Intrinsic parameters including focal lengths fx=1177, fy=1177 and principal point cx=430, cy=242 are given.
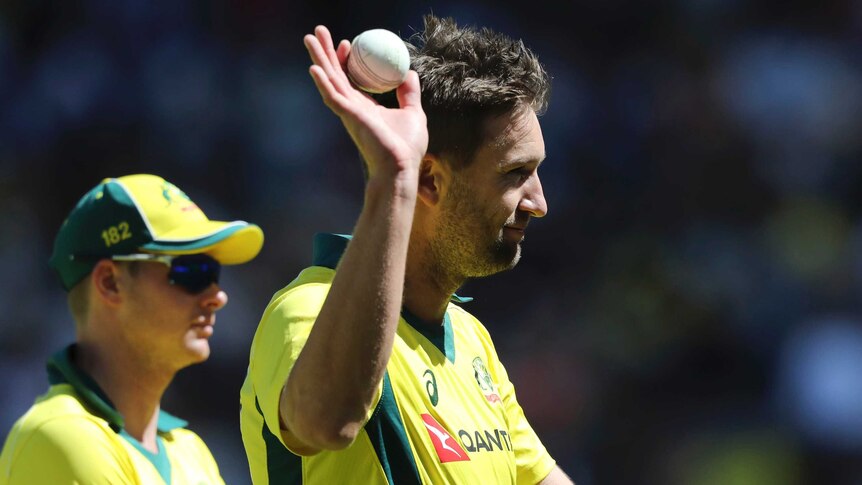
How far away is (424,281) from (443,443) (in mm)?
450

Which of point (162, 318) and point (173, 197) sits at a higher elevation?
point (173, 197)

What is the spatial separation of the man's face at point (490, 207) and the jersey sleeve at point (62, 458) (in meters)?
1.12

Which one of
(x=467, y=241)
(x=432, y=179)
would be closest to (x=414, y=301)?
(x=467, y=241)

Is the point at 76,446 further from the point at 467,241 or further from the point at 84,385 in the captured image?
the point at 467,241

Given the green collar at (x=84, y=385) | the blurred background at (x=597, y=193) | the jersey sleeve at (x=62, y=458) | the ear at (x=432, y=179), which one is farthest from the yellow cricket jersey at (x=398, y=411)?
the blurred background at (x=597, y=193)

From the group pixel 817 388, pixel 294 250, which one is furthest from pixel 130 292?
pixel 817 388

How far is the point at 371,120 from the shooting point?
209 centimetres

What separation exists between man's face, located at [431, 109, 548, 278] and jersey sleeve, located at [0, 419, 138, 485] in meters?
1.12

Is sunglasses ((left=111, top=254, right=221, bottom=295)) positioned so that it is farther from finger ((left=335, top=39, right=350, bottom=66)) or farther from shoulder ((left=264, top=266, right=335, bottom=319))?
finger ((left=335, top=39, right=350, bottom=66))

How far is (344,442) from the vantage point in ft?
6.70

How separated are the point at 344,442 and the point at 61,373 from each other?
169cm

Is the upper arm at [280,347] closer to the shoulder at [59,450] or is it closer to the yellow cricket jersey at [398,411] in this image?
the yellow cricket jersey at [398,411]

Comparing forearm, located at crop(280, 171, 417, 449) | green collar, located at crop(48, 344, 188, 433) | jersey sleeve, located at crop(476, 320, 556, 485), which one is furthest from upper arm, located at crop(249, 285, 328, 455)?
green collar, located at crop(48, 344, 188, 433)

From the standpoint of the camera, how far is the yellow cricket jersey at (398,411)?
7.64ft
